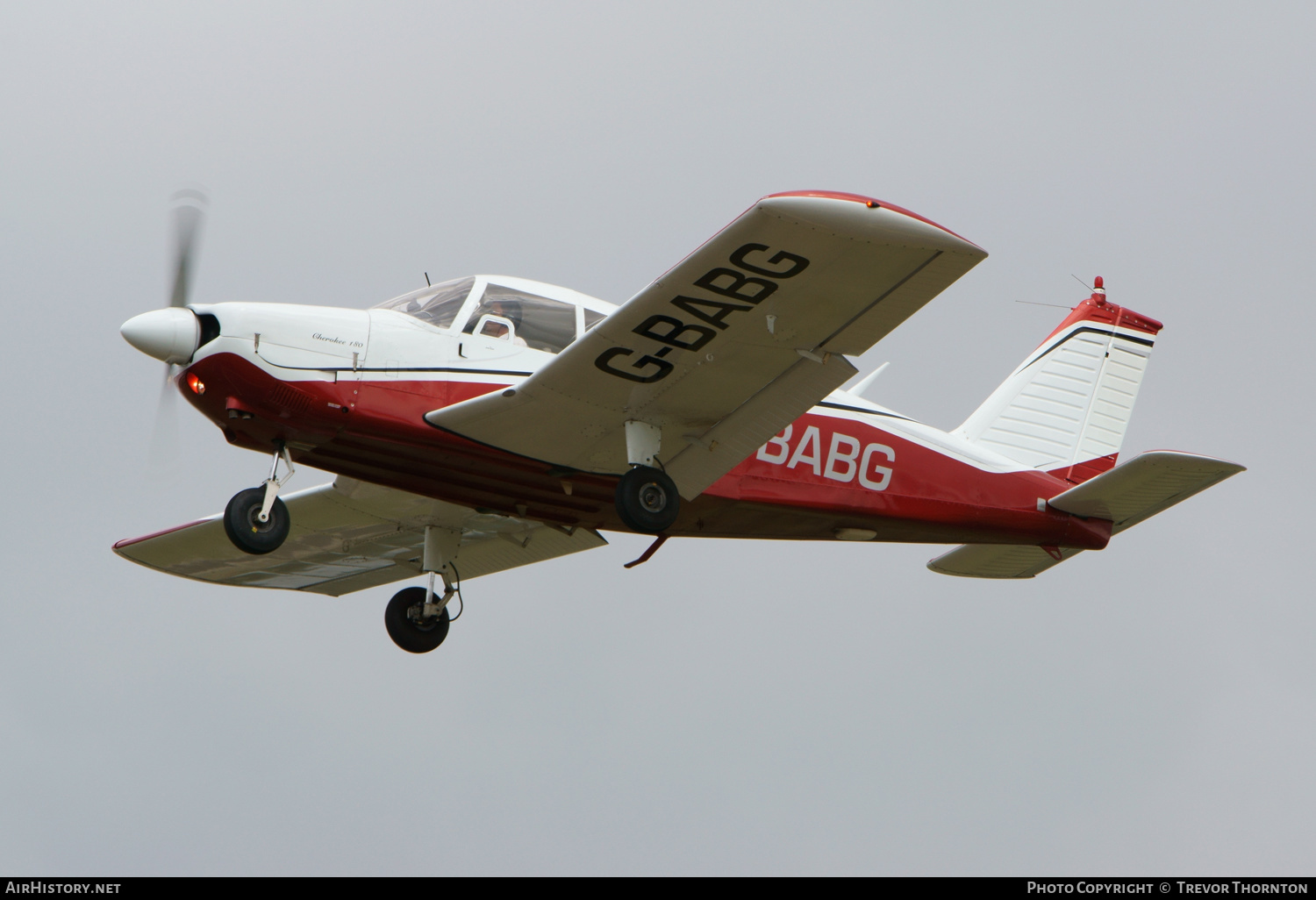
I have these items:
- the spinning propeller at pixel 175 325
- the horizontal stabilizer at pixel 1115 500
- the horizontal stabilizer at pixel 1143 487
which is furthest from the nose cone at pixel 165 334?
the horizontal stabilizer at pixel 1143 487

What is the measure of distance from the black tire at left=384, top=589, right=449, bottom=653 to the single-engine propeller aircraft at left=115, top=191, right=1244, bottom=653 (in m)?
0.02

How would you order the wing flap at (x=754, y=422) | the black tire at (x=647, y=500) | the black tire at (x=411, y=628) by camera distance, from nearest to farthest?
the wing flap at (x=754, y=422) → the black tire at (x=647, y=500) → the black tire at (x=411, y=628)

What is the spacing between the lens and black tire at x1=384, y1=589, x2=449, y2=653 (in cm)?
1496

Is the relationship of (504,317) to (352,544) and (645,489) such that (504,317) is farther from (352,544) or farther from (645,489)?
(352,544)

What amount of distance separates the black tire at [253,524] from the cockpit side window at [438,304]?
1917mm

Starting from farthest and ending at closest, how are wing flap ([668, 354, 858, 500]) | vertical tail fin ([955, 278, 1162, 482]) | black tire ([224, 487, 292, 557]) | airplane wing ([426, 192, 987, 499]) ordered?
vertical tail fin ([955, 278, 1162, 482])
wing flap ([668, 354, 858, 500])
black tire ([224, 487, 292, 557])
airplane wing ([426, 192, 987, 499])

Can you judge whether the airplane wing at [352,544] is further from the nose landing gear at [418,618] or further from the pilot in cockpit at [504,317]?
the pilot in cockpit at [504,317]

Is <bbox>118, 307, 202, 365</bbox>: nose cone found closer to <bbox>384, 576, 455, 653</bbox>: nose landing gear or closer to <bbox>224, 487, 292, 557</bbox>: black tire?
<bbox>224, 487, 292, 557</bbox>: black tire

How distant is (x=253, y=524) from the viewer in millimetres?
12250

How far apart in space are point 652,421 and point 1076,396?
5825 millimetres

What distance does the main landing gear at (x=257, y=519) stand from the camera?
40.0 ft

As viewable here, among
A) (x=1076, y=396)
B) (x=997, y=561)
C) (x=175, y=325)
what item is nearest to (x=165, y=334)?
(x=175, y=325)

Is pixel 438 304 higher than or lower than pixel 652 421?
higher

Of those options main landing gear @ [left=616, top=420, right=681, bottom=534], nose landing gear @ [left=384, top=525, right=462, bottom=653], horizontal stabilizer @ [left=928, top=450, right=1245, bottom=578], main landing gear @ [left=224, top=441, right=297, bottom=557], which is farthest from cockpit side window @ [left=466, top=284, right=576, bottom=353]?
horizontal stabilizer @ [left=928, top=450, right=1245, bottom=578]
